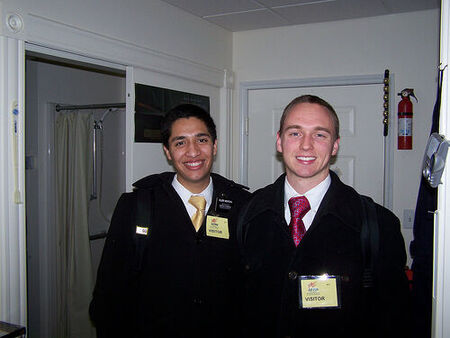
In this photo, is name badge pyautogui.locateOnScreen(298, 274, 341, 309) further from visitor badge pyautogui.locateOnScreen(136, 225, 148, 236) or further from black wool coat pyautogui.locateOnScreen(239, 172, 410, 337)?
visitor badge pyautogui.locateOnScreen(136, 225, 148, 236)

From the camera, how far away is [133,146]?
2.72 m

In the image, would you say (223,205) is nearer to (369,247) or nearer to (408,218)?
(369,247)

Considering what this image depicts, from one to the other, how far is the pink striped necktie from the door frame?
179 centimetres

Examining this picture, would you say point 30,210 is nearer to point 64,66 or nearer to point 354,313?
point 64,66

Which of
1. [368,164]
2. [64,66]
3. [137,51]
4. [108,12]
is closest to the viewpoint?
[108,12]

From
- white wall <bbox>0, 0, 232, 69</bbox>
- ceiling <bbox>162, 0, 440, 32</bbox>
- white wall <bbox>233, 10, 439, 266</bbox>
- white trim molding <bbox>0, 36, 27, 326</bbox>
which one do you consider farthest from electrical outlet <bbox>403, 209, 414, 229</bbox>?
white trim molding <bbox>0, 36, 27, 326</bbox>

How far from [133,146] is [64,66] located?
4.67 feet

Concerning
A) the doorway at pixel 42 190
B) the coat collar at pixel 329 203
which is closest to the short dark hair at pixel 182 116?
the coat collar at pixel 329 203

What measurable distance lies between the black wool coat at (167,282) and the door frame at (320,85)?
173 centimetres

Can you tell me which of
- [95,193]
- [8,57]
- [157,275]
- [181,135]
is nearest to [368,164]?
[181,135]

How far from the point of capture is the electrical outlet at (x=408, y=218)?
3109 millimetres

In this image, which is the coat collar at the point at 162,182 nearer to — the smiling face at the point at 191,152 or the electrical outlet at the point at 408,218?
the smiling face at the point at 191,152

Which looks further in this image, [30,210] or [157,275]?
[30,210]

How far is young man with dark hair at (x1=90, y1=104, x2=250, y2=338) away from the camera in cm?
190
